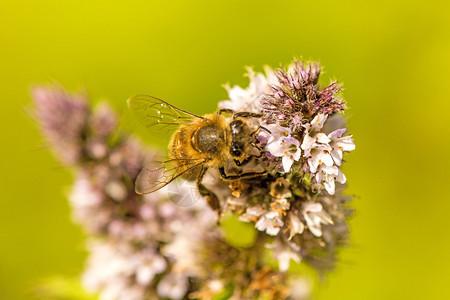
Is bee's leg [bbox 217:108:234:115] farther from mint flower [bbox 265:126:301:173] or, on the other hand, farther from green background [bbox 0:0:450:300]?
green background [bbox 0:0:450:300]

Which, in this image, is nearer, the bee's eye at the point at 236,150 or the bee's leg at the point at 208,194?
the bee's eye at the point at 236,150

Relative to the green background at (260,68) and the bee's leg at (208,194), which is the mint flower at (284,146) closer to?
the bee's leg at (208,194)

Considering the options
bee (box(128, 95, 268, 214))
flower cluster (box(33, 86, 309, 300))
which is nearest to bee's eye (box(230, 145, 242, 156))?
bee (box(128, 95, 268, 214))

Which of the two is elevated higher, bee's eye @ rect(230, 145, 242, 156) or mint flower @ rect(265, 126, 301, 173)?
bee's eye @ rect(230, 145, 242, 156)

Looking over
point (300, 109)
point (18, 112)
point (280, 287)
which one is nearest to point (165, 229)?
point (280, 287)

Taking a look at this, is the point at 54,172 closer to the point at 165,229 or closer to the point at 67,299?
the point at 67,299

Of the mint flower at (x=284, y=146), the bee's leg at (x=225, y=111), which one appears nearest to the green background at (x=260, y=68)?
the bee's leg at (x=225, y=111)
